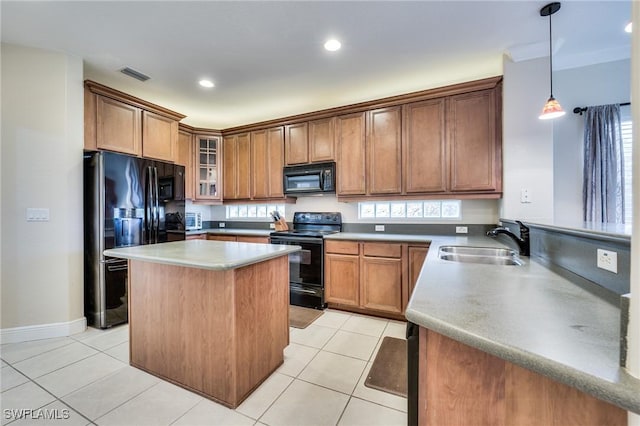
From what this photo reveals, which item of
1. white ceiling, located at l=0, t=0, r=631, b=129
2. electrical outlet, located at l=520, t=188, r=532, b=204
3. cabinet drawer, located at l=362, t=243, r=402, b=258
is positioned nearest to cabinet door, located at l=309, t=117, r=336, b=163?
white ceiling, located at l=0, t=0, r=631, b=129

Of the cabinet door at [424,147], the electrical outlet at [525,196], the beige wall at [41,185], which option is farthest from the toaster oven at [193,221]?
the electrical outlet at [525,196]

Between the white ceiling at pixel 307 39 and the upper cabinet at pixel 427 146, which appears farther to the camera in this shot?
the upper cabinet at pixel 427 146

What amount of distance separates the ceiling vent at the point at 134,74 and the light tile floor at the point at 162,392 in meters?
2.75

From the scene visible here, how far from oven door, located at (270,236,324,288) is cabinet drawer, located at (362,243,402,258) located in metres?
0.56

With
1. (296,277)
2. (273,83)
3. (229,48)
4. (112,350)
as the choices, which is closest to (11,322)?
(112,350)

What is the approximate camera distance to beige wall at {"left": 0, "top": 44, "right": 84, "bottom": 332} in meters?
2.47

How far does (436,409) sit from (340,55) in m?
2.84

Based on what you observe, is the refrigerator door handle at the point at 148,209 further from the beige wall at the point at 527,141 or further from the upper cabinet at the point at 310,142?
the beige wall at the point at 527,141

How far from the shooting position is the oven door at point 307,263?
3273mm

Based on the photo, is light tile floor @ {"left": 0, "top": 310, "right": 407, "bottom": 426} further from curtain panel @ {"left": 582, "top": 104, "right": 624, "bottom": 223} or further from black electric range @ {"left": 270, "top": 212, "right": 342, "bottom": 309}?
curtain panel @ {"left": 582, "top": 104, "right": 624, "bottom": 223}

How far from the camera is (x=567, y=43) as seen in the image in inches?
98.3

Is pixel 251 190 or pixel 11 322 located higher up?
pixel 251 190

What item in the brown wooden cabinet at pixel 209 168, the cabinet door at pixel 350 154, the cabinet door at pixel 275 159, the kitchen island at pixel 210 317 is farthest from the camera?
the brown wooden cabinet at pixel 209 168

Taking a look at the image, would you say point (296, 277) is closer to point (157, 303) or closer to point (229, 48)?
point (157, 303)
